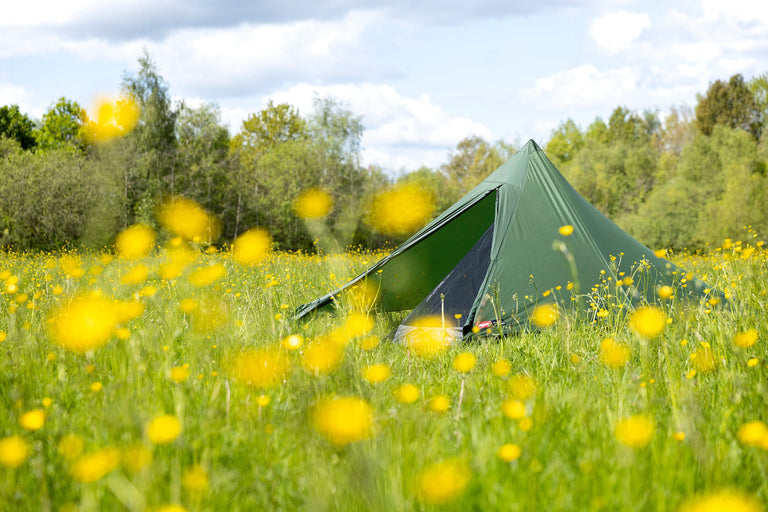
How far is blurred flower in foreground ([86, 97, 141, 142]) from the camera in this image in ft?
74.9

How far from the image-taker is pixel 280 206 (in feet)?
81.9

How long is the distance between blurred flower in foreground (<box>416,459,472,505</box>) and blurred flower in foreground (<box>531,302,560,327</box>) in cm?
238

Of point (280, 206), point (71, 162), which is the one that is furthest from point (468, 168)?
point (71, 162)

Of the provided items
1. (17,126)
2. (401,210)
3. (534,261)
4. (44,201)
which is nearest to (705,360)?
(534,261)

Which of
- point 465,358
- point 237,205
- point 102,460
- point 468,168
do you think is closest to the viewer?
point 102,460

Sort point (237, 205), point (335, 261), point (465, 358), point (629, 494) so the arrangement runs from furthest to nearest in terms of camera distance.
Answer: point (237, 205), point (335, 261), point (465, 358), point (629, 494)

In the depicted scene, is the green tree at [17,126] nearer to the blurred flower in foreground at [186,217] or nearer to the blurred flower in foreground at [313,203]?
the blurred flower in foreground at [186,217]

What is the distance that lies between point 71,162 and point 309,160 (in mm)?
10396

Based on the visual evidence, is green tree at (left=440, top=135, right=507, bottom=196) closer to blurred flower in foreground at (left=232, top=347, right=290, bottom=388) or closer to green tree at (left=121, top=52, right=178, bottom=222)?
green tree at (left=121, top=52, right=178, bottom=222)

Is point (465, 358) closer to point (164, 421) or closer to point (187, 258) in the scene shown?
point (164, 421)

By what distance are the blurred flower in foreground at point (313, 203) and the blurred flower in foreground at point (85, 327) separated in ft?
74.1

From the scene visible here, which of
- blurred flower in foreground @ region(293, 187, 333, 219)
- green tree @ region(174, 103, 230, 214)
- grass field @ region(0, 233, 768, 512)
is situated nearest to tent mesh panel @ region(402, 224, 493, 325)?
grass field @ region(0, 233, 768, 512)

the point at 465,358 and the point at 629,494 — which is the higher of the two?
the point at 465,358

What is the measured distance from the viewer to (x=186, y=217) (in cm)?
2206
